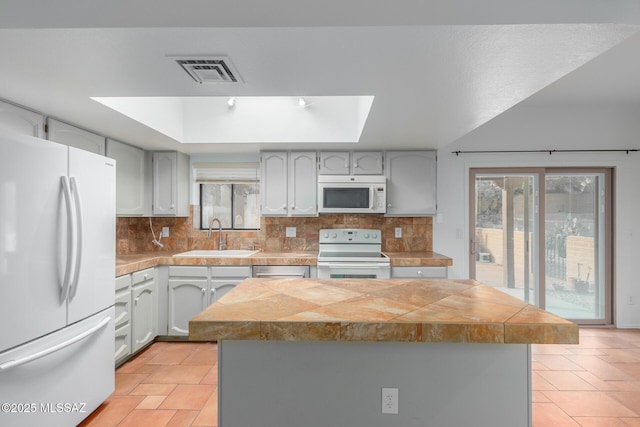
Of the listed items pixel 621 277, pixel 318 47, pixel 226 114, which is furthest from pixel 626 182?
pixel 226 114

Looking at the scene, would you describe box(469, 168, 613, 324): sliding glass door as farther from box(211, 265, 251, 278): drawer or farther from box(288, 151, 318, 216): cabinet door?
box(211, 265, 251, 278): drawer

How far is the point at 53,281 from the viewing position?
73.2 inches

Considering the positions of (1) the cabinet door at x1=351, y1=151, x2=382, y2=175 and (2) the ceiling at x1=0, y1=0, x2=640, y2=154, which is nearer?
(2) the ceiling at x1=0, y1=0, x2=640, y2=154

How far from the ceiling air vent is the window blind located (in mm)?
2348

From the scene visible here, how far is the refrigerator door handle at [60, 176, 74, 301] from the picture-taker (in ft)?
6.28

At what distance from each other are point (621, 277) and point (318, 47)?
15.1ft

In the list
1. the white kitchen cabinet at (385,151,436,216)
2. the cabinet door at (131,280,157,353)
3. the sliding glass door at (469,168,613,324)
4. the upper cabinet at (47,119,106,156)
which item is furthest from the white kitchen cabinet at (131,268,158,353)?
the sliding glass door at (469,168,613,324)

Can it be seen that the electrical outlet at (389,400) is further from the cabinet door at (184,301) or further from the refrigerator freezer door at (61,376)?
the cabinet door at (184,301)

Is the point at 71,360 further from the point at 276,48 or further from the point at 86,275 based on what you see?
the point at 276,48

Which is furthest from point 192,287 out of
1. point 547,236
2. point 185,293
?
point 547,236

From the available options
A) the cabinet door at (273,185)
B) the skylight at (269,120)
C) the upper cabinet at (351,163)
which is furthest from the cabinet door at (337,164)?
the cabinet door at (273,185)

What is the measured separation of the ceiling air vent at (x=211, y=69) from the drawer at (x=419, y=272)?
2.46 m

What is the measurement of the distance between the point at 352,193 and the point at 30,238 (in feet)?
9.08

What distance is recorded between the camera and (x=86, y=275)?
2129 millimetres
